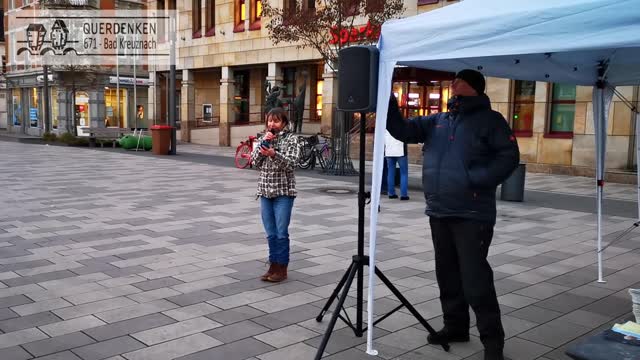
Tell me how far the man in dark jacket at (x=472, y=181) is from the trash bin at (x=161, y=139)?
19.4 m

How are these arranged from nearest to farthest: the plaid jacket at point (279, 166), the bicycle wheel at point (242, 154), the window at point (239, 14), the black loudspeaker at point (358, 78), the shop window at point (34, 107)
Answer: the black loudspeaker at point (358, 78)
the plaid jacket at point (279, 166)
the bicycle wheel at point (242, 154)
the window at point (239, 14)
the shop window at point (34, 107)

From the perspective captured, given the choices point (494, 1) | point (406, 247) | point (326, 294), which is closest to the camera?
point (494, 1)

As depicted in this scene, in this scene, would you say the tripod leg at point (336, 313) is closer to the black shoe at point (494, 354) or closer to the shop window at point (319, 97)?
the black shoe at point (494, 354)

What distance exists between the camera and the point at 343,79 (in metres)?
4.12

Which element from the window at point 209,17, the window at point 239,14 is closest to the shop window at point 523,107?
the window at point 239,14

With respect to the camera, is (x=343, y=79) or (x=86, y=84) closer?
(x=343, y=79)

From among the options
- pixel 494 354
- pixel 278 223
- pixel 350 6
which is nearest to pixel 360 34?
pixel 350 6

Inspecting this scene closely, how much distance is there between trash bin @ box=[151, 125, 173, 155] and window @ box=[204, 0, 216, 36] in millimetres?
10060

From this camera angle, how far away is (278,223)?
5.59 metres

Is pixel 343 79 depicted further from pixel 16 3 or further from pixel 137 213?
pixel 16 3

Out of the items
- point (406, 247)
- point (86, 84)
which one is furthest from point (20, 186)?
point (86, 84)

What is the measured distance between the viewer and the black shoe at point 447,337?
4242mm

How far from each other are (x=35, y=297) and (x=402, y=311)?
3292 millimetres

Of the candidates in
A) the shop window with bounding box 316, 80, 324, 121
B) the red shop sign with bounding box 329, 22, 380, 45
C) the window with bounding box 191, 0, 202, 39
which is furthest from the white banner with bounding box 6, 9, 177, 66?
the red shop sign with bounding box 329, 22, 380, 45
